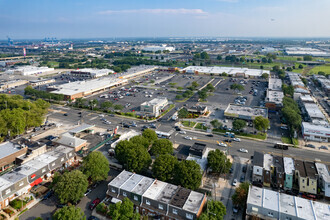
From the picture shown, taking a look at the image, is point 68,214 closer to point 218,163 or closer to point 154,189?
point 154,189

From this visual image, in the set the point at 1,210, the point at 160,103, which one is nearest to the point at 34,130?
the point at 1,210

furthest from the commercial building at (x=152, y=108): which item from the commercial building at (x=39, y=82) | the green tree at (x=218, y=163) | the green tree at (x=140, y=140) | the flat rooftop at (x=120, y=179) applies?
the commercial building at (x=39, y=82)

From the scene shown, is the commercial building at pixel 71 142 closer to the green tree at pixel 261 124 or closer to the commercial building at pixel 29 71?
the green tree at pixel 261 124

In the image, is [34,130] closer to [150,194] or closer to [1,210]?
[1,210]

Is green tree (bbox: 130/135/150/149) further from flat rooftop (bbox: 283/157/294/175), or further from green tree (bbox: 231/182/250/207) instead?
flat rooftop (bbox: 283/157/294/175)

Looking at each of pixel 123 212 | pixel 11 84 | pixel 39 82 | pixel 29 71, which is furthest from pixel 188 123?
pixel 29 71

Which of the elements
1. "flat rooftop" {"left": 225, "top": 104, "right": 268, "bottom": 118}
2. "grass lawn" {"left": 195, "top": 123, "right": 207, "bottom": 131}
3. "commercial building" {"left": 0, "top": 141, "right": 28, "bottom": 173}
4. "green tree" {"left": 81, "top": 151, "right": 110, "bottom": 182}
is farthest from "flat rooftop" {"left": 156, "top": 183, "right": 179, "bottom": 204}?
"flat rooftop" {"left": 225, "top": 104, "right": 268, "bottom": 118}
